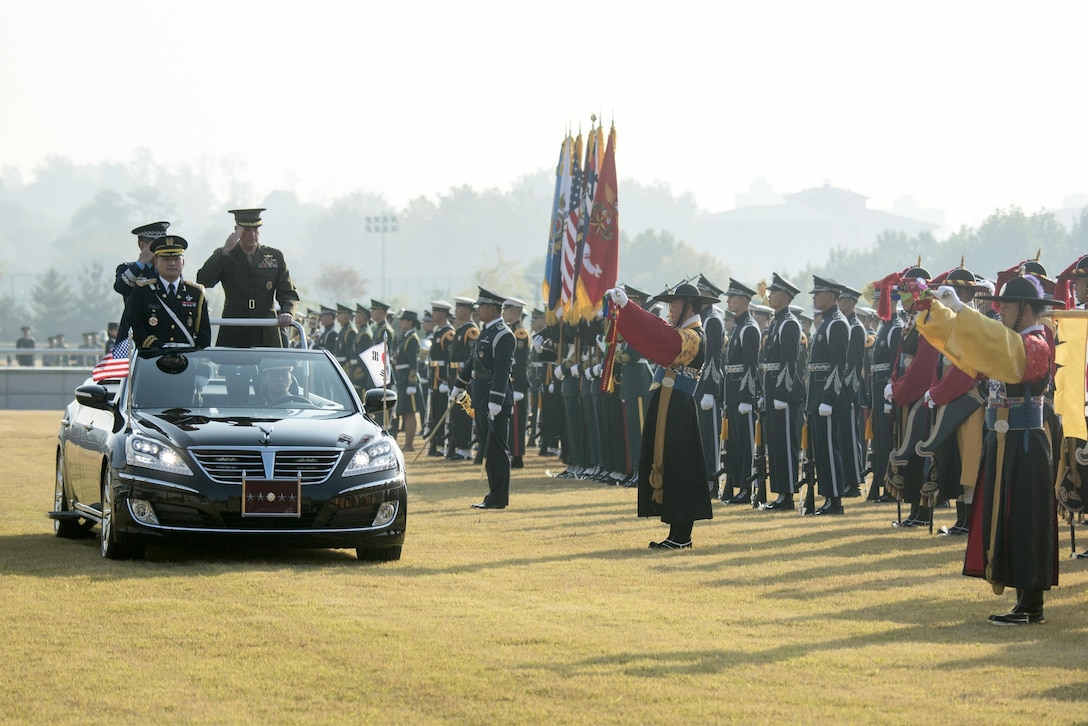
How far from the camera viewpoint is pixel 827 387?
15797mm

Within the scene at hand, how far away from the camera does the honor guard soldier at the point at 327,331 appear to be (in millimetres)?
29984

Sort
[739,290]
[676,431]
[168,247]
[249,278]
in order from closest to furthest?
[676,431] → [168,247] → [249,278] → [739,290]

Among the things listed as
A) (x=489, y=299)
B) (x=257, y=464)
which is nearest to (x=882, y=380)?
(x=489, y=299)

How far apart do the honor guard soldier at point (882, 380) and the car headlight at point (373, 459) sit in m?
5.84

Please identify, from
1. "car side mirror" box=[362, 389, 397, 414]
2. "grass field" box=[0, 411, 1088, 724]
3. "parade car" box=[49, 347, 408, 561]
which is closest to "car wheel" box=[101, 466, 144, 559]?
"parade car" box=[49, 347, 408, 561]

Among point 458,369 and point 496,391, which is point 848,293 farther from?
point 458,369

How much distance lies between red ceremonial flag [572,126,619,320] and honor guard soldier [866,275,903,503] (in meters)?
3.49

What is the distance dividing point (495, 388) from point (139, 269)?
3633 mm

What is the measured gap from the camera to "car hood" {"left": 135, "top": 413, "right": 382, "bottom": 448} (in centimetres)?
1079

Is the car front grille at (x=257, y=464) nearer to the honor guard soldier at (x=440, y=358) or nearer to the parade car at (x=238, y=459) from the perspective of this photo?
the parade car at (x=238, y=459)

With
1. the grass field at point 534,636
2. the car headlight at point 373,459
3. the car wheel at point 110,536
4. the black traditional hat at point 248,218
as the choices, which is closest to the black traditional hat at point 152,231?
the black traditional hat at point 248,218

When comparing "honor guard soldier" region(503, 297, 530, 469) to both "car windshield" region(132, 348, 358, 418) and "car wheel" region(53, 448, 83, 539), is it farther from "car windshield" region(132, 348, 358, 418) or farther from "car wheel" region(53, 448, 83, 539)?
"car windshield" region(132, 348, 358, 418)

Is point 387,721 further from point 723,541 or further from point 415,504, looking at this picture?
point 415,504

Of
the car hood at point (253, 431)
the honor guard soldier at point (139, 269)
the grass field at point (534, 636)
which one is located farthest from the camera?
the honor guard soldier at point (139, 269)
